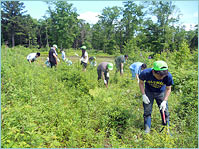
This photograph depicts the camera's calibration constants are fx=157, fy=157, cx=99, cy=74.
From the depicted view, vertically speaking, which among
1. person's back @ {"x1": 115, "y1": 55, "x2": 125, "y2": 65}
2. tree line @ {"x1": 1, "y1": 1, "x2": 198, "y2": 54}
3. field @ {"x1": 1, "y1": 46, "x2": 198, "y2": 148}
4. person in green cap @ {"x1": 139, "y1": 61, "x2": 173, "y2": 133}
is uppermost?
tree line @ {"x1": 1, "y1": 1, "x2": 198, "y2": 54}

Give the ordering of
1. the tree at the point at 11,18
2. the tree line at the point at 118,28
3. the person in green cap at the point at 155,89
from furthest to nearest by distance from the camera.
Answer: the tree at the point at 11,18
the tree line at the point at 118,28
the person in green cap at the point at 155,89

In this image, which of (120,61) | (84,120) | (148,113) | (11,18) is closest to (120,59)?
(120,61)

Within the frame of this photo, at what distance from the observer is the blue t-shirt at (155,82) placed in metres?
2.99

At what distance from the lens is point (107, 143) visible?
9.25ft

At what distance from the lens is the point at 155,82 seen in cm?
306

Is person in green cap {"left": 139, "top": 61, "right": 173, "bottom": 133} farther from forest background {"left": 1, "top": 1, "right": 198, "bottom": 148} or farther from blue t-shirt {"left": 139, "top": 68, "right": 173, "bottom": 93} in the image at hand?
forest background {"left": 1, "top": 1, "right": 198, "bottom": 148}

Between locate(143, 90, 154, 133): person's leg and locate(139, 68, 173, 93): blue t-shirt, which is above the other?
locate(139, 68, 173, 93): blue t-shirt

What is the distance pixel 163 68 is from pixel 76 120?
6.09 feet

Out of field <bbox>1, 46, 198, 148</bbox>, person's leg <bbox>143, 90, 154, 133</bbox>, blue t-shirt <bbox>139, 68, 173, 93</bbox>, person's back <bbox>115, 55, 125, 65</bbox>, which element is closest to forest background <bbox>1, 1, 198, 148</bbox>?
field <bbox>1, 46, 198, 148</bbox>

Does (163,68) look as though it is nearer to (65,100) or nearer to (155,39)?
(65,100)

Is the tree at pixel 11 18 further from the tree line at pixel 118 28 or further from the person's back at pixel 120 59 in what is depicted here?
the person's back at pixel 120 59

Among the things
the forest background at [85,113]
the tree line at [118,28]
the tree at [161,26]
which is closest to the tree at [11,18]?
the tree line at [118,28]

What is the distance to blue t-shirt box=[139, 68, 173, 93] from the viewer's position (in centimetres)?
299

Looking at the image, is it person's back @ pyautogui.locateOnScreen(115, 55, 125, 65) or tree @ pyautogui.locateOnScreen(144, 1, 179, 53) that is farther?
tree @ pyautogui.locateOnScreen(144, 1, 179, 53)
